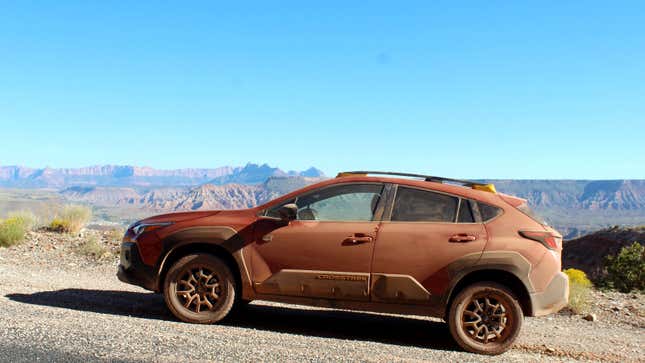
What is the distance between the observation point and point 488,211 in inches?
234

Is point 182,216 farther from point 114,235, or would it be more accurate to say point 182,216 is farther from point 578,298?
point 114,235

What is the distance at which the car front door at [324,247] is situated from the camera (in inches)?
233

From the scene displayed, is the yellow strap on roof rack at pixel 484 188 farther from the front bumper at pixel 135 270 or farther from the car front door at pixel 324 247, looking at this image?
the front bumper at pixel 135 270

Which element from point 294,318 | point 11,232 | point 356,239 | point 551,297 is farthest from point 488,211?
point 11,232

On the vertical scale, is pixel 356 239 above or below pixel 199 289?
above

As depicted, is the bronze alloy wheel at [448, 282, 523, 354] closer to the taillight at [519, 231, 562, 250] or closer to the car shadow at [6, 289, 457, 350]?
the car shadow at [6, 289, 457, 350]

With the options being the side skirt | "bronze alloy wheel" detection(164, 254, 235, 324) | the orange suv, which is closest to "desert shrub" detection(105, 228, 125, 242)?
the orange suv

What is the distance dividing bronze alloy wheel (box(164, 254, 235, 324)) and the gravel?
164mm

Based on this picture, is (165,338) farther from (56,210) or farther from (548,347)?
(56,210)

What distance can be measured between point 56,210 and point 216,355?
14.6 m

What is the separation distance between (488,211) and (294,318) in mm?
2706

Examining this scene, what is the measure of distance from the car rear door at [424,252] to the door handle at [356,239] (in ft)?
0.35

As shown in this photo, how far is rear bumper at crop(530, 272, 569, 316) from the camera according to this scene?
18.7ft

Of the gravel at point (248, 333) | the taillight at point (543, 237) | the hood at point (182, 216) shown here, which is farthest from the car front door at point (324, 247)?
the taillight at point (543, 237)
